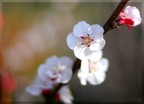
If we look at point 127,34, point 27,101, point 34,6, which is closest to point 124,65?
point 127,34

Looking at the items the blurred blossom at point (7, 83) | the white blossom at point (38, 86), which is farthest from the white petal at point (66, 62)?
the blurred blossom at point (7, 83)

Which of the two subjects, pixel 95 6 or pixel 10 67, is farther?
pixel 95 6

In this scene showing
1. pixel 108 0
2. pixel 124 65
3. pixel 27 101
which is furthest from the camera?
pixel 108 0

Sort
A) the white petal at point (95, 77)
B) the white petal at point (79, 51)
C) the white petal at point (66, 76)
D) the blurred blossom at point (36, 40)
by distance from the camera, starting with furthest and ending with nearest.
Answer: the blurred blossom at point (36, 40) → the white petal at point (95, 77) → the white petal at point (66, 76) → the white petal at point (79, 51)

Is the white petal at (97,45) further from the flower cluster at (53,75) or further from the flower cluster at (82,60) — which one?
the flower cluster at (53,75)

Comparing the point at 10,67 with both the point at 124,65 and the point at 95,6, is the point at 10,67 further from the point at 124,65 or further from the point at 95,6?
the point at 95,6

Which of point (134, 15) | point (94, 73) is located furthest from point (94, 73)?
point (134, 15)

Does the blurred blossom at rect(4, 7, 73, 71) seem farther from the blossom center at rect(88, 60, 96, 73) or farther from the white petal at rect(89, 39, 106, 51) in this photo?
the white petal at rect(89, 39, 106, 51)
